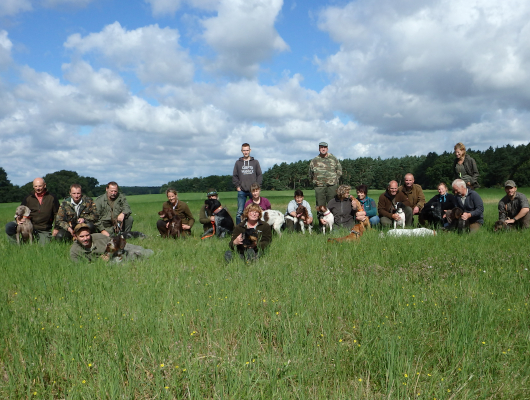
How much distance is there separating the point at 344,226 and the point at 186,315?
6569mm

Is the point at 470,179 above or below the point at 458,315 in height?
above

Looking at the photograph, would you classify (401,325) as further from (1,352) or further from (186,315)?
(1,352)

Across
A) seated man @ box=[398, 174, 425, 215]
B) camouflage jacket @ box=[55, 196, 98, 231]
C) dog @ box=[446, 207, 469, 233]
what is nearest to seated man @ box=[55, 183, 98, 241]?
camouflage jacket @ box=[55, 196, 98, 231]

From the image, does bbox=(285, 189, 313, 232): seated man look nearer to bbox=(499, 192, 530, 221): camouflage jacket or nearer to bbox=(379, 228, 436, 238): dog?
bbox=(379, 228, 436, 238): dog

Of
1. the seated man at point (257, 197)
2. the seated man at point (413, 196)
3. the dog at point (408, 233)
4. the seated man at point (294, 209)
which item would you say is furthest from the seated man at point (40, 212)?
the seated man at point (413, 196)

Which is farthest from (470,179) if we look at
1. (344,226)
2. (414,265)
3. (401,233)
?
(414,265)

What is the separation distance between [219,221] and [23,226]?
4830mm

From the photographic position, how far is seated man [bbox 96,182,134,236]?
10.0 m

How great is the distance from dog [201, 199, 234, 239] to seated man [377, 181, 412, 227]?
439cm

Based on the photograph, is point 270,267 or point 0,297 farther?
point 270,267

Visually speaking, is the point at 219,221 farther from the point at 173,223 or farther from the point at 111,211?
the point at 111,211

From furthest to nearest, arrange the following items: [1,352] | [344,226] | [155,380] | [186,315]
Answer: [344,226] → [186,315] → [1,352] → [155,380]

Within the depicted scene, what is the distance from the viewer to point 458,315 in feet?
12.8

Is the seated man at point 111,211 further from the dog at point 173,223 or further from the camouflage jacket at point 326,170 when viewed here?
the camouflage jacket at point 326,170
